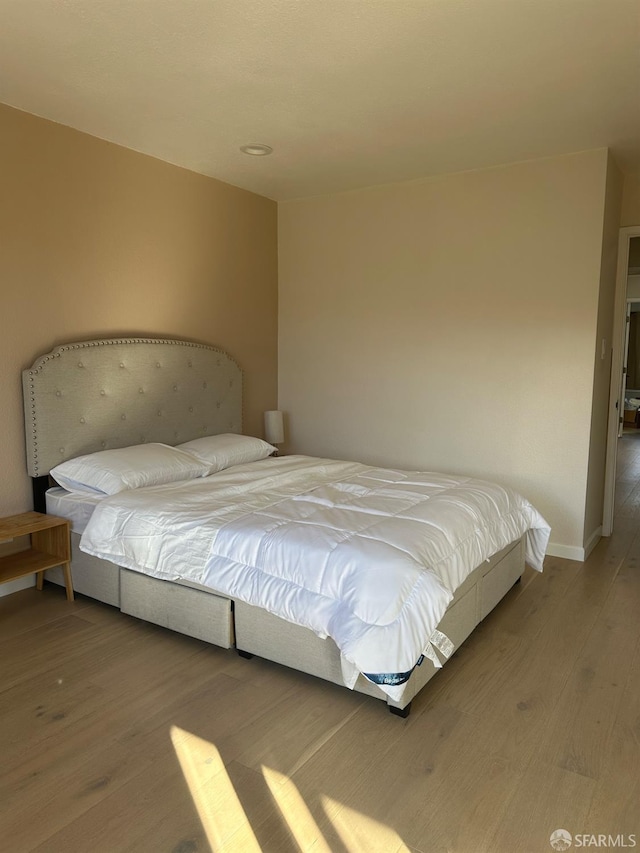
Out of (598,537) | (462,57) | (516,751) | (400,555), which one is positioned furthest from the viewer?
(598,537)

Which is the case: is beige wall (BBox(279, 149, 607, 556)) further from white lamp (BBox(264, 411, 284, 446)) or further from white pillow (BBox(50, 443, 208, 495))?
white pillow (BBox(50, 443, 208, 495))

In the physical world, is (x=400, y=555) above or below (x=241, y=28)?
below

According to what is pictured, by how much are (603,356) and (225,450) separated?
259cm

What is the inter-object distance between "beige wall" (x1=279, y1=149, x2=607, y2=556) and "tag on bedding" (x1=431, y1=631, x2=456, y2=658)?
1.98 meters

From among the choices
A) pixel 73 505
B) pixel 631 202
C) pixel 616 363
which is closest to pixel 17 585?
pixel 73 505

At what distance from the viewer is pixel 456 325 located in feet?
13.8

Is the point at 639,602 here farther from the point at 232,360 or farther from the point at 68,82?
the point at 68,82

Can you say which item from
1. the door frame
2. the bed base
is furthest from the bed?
the door frame

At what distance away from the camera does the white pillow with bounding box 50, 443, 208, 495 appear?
3189 mm

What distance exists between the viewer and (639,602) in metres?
3.25

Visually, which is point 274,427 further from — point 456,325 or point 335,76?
point 335,76

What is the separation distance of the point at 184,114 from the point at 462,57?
55.8 inches

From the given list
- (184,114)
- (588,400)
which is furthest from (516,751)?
(184,114)

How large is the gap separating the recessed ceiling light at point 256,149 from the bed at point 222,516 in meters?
1.27
